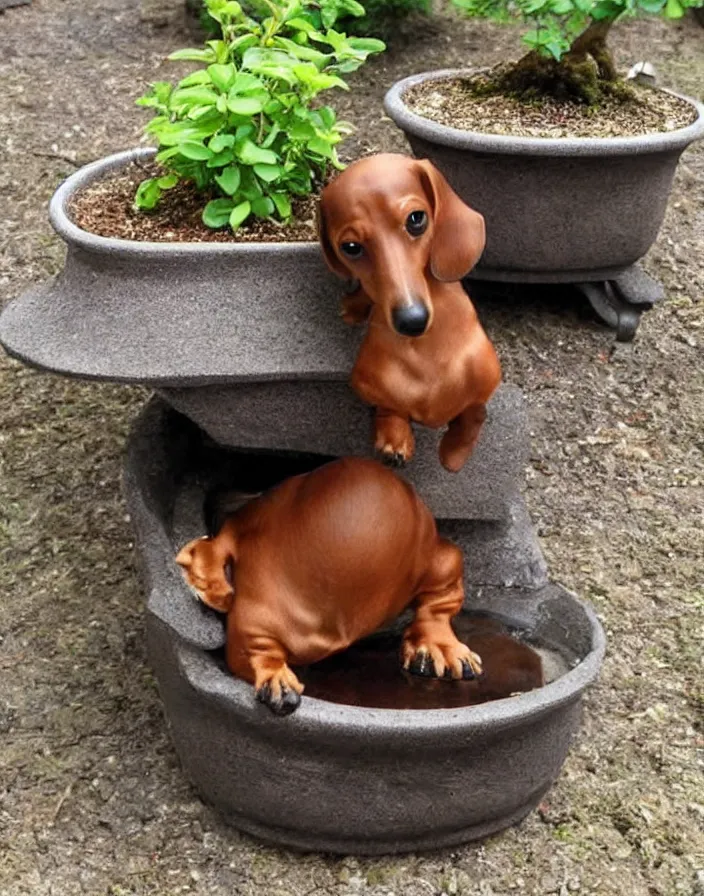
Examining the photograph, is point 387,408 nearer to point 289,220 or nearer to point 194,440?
point 289,220

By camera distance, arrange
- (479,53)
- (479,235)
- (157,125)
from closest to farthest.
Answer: (479,235)
(157,125)
(479,53)

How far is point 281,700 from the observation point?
5.06ft

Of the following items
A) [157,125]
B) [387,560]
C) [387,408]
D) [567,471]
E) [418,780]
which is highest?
[157,125]

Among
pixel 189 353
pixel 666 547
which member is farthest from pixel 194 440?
pixel 666 547

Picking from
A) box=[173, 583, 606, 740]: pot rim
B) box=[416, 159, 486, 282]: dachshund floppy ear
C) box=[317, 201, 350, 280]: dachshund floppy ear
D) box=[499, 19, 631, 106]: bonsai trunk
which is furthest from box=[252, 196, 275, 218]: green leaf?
box=[499, 19, 631, 106]: bonsai trunk

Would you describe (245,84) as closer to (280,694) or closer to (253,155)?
(253,155)

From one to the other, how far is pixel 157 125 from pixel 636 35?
3436mm

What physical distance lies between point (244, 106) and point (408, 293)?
410mm

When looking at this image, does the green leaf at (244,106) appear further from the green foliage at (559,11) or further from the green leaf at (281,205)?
the green foliage at (559,11)

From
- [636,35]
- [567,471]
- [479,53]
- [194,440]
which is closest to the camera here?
[194,440]

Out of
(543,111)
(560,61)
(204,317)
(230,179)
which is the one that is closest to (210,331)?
(204,317)

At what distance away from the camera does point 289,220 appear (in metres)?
1.81

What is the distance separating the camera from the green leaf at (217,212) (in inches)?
69.1

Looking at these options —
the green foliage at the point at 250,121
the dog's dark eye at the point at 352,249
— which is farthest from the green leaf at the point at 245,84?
the dog's dark eye at the point at 352,249
